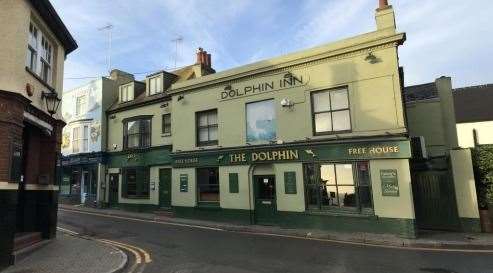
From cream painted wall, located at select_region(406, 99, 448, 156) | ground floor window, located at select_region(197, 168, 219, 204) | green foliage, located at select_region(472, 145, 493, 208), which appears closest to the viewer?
green foliage, located at select_region(472, 145, 493, 208)

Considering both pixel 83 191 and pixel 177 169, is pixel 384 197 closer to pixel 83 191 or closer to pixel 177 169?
pixel 177 169

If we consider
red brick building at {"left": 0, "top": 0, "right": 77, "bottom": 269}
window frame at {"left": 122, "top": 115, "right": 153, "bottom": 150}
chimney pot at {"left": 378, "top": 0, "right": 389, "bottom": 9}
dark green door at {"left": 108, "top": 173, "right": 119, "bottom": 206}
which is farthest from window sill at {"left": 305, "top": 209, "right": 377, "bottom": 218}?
dark green door at {"left": 108, "top": 173, "right": 119, "bottom": 206}

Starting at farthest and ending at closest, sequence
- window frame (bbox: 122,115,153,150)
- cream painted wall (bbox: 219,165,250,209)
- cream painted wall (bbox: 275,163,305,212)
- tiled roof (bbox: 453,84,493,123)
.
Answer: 1. tiled roof (bbox: 453,84,493,123)
2. window frame (bbox: 122,115,153,150)
3. cream painted wall (bbox: 219,165,250,209)
4. cream painted wall (bbox: 275,163,305,212)

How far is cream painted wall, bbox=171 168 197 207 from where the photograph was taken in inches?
798

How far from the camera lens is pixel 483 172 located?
572 inches

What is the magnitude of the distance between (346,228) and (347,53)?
7.42 meters

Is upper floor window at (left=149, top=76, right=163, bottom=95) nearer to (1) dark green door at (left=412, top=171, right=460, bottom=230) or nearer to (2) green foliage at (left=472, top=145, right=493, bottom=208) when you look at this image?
(1) dark green door at (left=412, top=171, right=460, bottom=230)

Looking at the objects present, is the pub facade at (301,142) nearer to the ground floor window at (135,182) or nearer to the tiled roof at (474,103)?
the ground floor window at (135,182)

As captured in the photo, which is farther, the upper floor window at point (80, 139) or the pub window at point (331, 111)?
the upper floor window at point (80, 139)

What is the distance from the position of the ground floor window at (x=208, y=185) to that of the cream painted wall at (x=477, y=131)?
28313mm

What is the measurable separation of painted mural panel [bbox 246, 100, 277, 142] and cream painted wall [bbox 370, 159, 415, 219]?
5138 millimetres

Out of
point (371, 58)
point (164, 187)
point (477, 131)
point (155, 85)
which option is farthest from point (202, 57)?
point (477, 131)

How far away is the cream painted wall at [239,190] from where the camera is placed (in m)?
18.2

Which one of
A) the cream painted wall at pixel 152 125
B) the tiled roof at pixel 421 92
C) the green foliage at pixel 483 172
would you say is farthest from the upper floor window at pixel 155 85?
the green foliage at pixel 483 172
